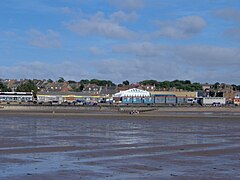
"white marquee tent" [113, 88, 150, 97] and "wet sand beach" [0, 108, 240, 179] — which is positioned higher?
"white marquee tent" [113, 88, 150, 97]

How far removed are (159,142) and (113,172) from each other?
10783 mm

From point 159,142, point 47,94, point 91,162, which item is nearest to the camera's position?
point 91,162

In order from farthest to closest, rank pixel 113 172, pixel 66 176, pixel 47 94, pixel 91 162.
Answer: pixel 47 94, pixel 91 162, pixel 113 172, pixel 66 176

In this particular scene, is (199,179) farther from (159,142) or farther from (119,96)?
(119,96)

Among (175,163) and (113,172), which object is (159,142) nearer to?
(175,163)

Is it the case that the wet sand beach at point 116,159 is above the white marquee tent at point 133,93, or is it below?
below

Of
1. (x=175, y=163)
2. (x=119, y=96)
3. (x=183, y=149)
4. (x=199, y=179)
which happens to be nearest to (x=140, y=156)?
(x=175, y=163)

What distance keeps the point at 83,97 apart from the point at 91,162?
143 meters

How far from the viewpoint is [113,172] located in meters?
14.5

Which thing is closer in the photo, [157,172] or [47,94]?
[157,172]

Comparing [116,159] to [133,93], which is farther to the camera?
[133,93]

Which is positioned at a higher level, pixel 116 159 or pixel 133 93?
pixel 133 93

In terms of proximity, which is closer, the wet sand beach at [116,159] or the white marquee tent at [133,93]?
the wet sand beach at [116,159]

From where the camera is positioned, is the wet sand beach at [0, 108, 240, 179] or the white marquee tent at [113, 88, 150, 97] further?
the white marquee tent at [113, 88, 150, 97]
